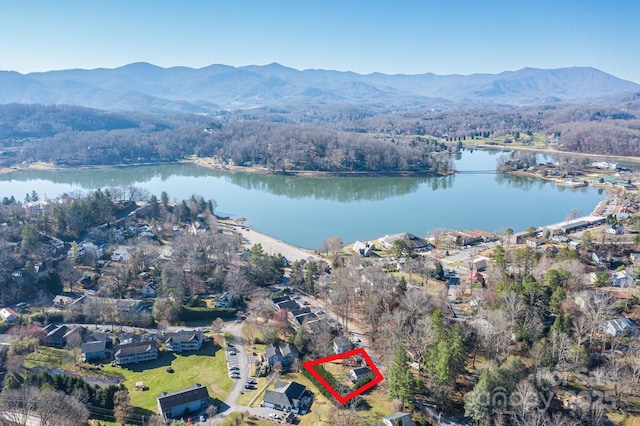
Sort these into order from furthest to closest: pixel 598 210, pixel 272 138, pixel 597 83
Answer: pixel 597 83 < pixel 272 138 < pixel 598 210

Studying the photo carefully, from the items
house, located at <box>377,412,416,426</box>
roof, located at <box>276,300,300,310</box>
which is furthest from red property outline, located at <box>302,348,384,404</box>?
roof, located at <box>276,300,300,310</box>

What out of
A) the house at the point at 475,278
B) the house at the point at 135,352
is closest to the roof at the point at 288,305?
the house at the point at 135,352

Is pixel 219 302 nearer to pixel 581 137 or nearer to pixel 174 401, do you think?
pixel 174 401

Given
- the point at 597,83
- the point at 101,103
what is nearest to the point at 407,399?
the point at 101,103

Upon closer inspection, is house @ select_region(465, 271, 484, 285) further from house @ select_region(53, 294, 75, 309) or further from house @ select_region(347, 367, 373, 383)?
house @ select_region(53, 294, 75, 309)

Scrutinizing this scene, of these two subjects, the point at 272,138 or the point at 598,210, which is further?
the point at 272,138

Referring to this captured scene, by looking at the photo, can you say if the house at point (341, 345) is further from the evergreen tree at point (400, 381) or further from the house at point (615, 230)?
the house at point (615, 230)
